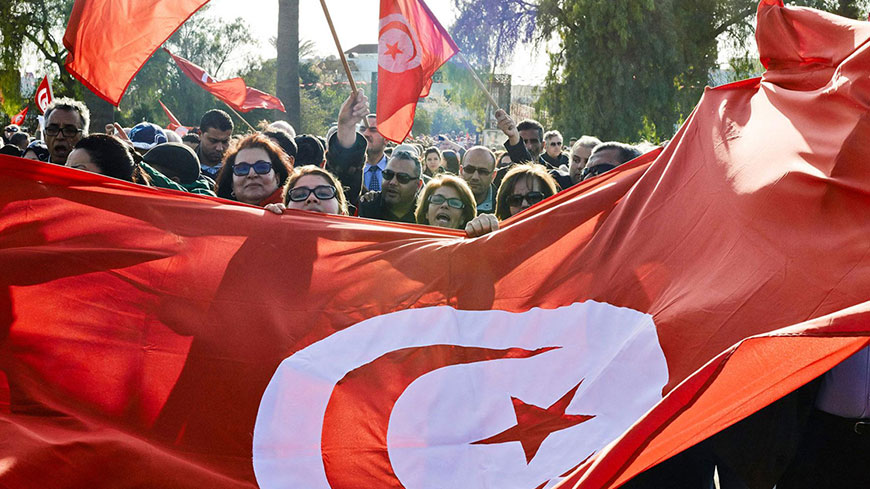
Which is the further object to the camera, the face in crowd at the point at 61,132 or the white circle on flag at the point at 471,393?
the face in crowd at the point at 61,132

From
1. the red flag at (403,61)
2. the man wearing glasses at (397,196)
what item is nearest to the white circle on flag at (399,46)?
the red flag at (403,61)

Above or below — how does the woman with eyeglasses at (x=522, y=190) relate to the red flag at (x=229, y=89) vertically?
below

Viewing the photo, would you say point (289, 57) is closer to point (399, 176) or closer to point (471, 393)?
point (399, 176)

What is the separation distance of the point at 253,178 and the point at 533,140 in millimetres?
4051

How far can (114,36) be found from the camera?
526 centimetres

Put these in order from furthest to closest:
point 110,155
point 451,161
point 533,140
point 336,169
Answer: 1. point 451,161
2. point 533,140
3. point 336,169
4. point 110,155

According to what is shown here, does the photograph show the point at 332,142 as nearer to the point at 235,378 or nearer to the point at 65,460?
the point at 235,378

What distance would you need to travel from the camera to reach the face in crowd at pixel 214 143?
7.21 meters

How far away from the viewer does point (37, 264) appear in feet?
11.2

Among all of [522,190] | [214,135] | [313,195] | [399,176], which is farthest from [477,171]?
[214,135]

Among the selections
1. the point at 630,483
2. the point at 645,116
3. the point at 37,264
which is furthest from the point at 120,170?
the point at 645,116

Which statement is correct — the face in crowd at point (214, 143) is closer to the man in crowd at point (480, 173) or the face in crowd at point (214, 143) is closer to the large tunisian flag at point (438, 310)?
the man in crowd at point (480, 173)

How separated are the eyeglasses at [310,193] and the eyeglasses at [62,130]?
197 centimetres

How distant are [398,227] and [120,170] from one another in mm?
1518
